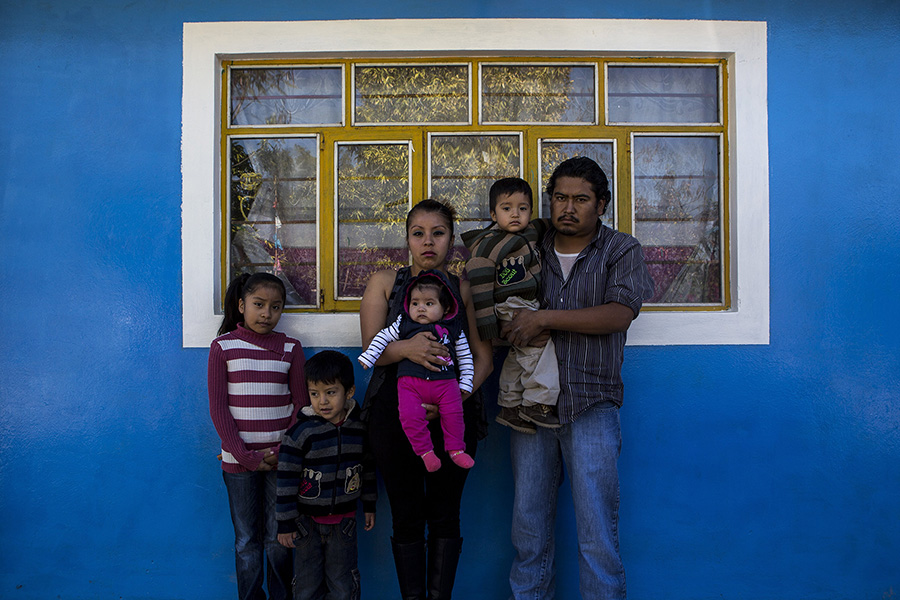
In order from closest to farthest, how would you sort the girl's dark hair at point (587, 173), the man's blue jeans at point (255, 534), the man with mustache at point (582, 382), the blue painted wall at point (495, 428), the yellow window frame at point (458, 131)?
the man with mustache at point (582, 382) < the girl's dark hair at point (587, 173) < the man's blue jeans at point (255, 534) < the blue painted wall at point (495, 428) < the yellow window frame at point (458, 131)

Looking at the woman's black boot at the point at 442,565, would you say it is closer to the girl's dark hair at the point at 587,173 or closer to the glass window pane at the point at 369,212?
the glass window pane at the point at 369,212

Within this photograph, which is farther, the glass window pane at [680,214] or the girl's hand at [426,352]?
the glass window pane at [680,214]

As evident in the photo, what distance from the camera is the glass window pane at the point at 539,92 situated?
3.24 metres

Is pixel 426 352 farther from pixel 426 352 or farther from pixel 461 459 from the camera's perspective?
pixel 461 459

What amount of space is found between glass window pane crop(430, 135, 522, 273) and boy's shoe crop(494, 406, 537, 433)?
88 cm

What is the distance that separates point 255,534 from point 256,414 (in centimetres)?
59

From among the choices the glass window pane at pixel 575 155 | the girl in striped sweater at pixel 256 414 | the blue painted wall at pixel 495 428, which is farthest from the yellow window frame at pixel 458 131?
the girl in striped sweater at pixel 256 414

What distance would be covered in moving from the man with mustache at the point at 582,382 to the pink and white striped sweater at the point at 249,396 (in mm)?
1099

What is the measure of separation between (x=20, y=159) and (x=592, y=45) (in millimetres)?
3121

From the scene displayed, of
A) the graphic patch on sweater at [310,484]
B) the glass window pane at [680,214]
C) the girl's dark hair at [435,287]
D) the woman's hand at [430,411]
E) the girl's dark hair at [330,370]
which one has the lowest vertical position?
the graphic patch on sweater at [310,484]

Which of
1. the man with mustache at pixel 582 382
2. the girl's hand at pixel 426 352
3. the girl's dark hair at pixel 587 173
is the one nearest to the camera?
the girl's hand at pixel 426 352

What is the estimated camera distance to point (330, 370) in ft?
8.43

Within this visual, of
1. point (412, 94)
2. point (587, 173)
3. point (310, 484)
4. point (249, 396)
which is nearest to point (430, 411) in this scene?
point (310, 484)

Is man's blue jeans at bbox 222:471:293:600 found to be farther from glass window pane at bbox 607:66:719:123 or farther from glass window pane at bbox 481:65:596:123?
glass window pane at bbox 607:66:719:123
